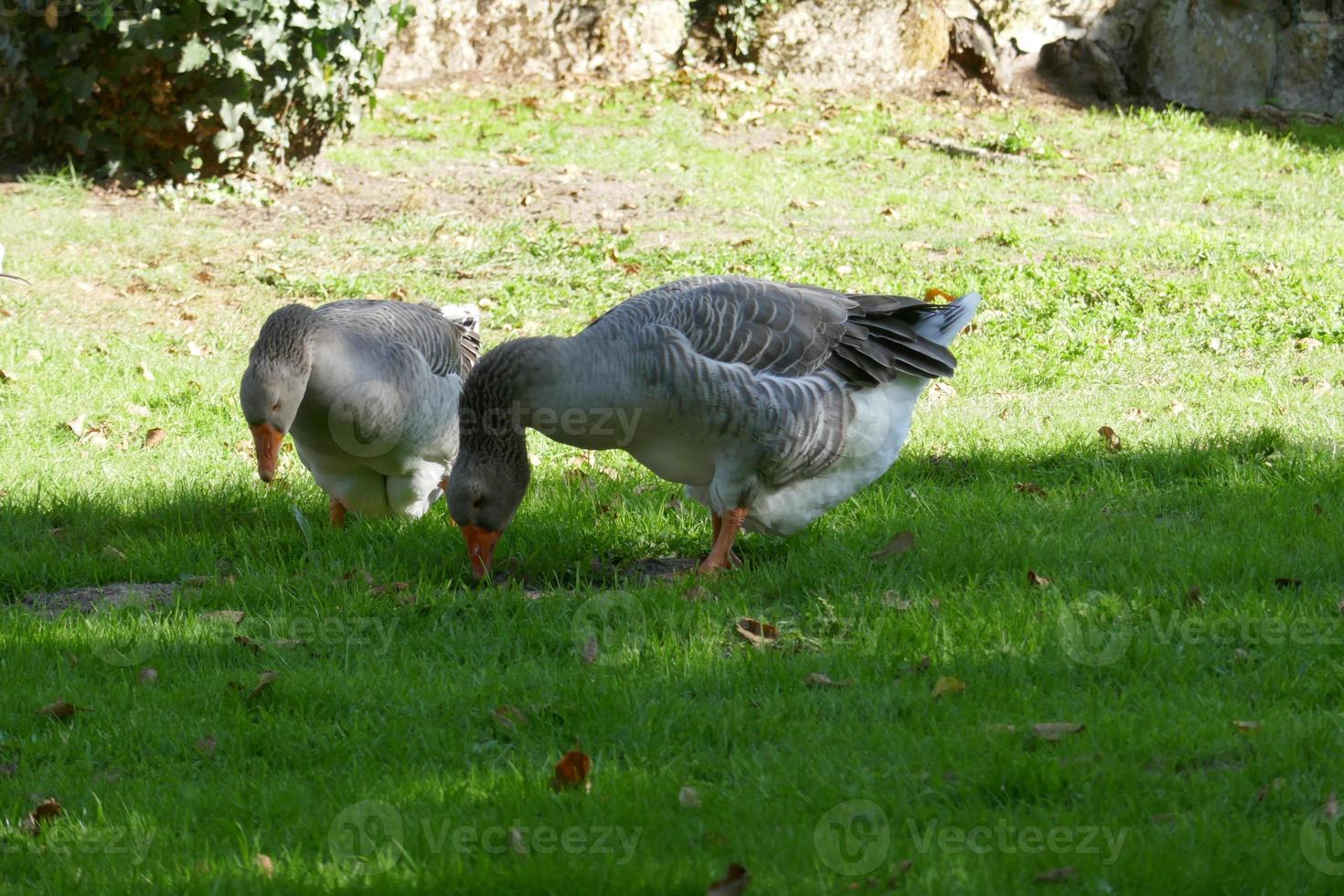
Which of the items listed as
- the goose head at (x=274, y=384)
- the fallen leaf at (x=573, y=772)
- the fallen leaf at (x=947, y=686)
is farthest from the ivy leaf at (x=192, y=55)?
the fallen leaf at (x=947, y=686)

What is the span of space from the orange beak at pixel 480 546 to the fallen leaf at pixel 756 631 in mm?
1176

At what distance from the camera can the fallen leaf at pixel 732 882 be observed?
3.48 metres

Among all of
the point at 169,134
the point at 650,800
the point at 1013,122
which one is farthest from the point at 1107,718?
the point at 1013,122

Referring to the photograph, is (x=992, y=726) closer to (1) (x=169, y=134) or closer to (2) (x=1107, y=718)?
(2) (x=1107, y=718)

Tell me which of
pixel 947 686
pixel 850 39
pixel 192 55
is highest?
pixel 850 39

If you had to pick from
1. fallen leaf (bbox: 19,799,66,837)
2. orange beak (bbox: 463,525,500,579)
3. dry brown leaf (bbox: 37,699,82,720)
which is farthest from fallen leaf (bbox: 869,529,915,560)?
fallen leaf (bbox: 19,799,66,837)

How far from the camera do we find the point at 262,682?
484cm

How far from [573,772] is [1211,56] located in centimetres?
1616

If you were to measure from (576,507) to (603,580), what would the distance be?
734 mm

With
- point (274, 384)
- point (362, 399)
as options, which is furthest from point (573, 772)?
point (362, 399)

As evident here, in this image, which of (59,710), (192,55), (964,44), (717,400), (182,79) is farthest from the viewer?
(964,44)

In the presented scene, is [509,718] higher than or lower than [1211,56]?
lower

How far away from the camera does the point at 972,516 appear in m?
6.32

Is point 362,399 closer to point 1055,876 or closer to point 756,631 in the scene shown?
point 756,631
